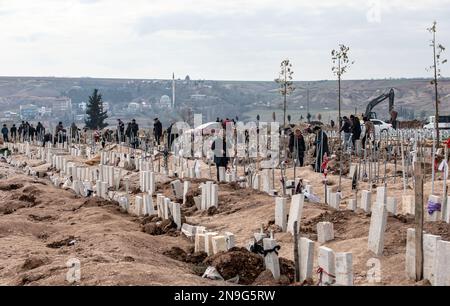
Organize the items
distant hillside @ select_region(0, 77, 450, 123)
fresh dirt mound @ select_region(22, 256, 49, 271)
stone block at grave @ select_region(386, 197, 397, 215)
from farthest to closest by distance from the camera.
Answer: distant hillside @ select_region(0, 77, 450, 123) → stone block at grave @ select_region(386, 197, 397, 215) → fresh dirt mound @ select_region(22, 256, 49, 271)

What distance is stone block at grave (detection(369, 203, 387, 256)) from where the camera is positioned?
9.59m

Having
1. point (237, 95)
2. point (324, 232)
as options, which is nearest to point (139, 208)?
point (324, 232)

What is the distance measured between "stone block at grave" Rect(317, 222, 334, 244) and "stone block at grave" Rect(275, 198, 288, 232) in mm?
1331

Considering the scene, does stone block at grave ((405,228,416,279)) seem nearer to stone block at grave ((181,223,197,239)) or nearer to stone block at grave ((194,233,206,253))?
stone block at grave ((194,233,206,253))

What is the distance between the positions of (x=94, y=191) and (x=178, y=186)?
3167 millimetres

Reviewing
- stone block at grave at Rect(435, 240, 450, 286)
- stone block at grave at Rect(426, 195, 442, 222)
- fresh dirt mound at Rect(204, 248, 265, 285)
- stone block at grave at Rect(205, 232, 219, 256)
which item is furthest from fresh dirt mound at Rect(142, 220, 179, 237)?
stone block at grave at Rect(435, 240, 450, 286)

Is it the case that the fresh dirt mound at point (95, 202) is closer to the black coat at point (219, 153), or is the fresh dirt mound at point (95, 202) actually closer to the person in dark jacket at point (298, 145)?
the black coat at point (219, 153)

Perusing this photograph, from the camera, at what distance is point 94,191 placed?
66.9 ft

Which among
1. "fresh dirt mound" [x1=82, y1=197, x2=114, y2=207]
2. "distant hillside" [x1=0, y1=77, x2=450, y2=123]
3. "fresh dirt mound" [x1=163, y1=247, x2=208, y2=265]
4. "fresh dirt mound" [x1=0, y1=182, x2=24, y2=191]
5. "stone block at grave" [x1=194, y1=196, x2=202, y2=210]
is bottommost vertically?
"fresh dirt mound" [x1=0, y1=182, x2=24, y2=191]

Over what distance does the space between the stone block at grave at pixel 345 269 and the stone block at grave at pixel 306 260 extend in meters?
0.81

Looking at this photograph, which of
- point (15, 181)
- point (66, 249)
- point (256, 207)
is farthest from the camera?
point (15, 181)
